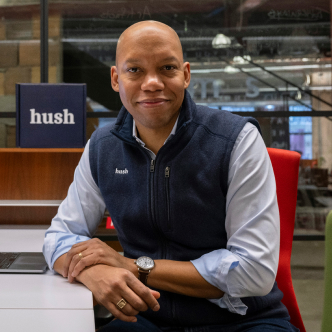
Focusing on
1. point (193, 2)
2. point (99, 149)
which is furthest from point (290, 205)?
point (193, 2)

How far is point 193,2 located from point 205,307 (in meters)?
4.32

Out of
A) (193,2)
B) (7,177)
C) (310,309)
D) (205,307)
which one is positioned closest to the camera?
(205,307)

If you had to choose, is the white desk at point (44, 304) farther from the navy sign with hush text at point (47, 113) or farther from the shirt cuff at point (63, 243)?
the navy sign with hush text at point (47, 113)

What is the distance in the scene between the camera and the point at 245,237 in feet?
3.57

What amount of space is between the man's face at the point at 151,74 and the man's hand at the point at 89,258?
0.41 metres

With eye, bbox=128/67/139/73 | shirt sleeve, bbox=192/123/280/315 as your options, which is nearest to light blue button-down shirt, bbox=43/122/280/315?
shirt sleeve, bbox=192/123/280/315

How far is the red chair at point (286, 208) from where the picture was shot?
133 cm

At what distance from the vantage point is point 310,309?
3.37 metres

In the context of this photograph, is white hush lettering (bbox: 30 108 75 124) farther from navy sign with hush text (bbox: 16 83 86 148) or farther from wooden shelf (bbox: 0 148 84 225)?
wooden shelf (bbox: 0 148 84 225)

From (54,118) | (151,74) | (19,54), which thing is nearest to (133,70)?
(151,74)

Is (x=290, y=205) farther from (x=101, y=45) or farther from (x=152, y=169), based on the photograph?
(x=101, y=45)

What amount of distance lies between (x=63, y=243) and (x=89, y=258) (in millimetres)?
173

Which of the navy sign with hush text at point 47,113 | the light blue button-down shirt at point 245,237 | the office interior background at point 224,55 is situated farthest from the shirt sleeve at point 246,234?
the office interior background at point 224,55

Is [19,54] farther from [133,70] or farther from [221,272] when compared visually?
[221,272]
